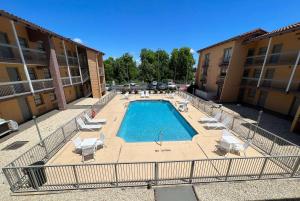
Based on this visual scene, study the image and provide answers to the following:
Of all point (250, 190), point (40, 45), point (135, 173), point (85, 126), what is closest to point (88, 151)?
point (135, 173)

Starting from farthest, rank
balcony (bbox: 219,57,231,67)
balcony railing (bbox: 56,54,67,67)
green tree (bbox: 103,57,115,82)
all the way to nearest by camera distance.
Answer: green tree (bbox: 103,57,115,82), balcony (bbox: 219,57,231,67), balcony railing (bbox: 56,54,67,67)

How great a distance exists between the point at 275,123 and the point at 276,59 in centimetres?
792

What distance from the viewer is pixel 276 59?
1532cm

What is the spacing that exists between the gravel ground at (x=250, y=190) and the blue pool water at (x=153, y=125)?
511 centimetres

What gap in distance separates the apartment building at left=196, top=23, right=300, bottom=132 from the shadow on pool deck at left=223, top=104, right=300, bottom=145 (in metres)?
0.89

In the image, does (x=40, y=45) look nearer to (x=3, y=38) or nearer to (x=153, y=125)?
(x=3, y=38)

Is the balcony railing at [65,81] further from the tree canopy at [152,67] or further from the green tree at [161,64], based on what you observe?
the green tree at [161,64]

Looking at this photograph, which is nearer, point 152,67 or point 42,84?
point 42,84

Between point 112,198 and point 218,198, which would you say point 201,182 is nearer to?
point 218,198

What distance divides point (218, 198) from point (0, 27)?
1790 cm

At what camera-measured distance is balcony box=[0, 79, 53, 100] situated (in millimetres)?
10008

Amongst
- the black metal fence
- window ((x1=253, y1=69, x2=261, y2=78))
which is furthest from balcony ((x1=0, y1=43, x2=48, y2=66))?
window ((x1=253, y1=69, x2=261, y2=78))

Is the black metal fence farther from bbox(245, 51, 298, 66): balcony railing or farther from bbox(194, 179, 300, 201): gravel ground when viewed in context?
bbox(245, 51, 298, 66): balcony railing

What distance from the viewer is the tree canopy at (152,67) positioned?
154 ft
